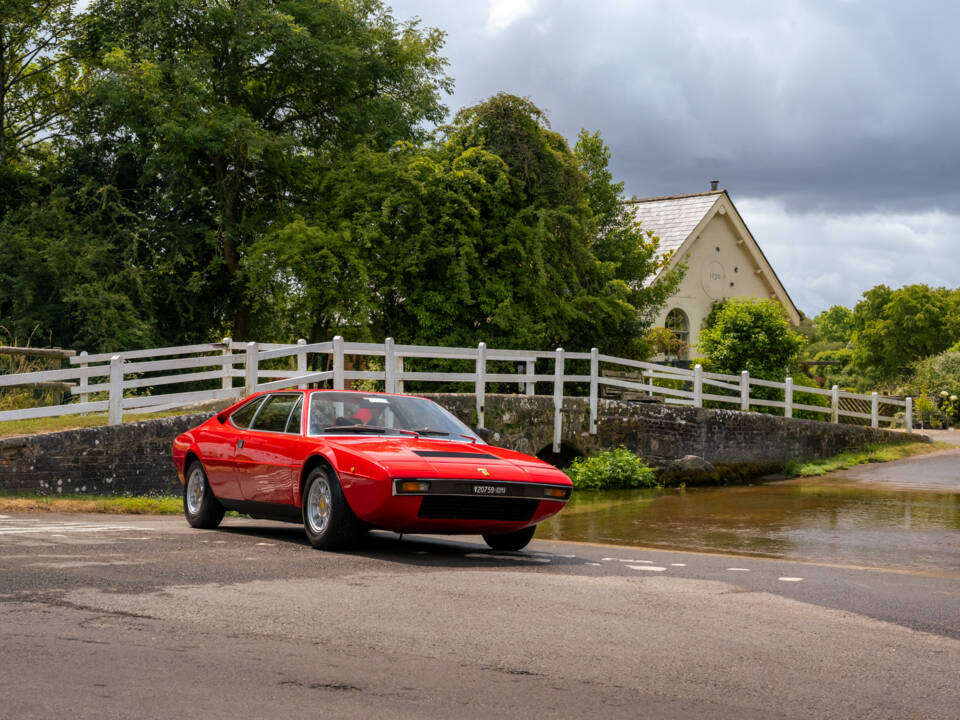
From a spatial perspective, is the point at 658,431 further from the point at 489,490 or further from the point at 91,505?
the point at 489,490

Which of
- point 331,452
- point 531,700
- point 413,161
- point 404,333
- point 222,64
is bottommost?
point 531,700

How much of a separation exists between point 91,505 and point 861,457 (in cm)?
1989

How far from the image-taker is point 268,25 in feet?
93.6

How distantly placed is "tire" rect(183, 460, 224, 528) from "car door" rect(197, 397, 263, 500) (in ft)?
0.42

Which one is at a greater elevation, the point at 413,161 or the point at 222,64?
the point at 222,64

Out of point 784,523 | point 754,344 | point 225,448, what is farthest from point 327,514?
point 754,344

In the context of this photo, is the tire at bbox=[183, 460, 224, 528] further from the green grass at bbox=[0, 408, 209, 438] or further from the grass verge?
the green grass at bbox=[0, 408, 209, 438]

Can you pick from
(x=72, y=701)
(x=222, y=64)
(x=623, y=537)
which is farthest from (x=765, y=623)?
(x=222, y=64)

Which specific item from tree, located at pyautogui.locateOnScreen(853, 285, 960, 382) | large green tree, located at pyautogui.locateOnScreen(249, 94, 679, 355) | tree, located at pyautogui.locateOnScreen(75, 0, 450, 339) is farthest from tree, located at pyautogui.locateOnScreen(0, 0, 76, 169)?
tree, located at pyautogui.locateOnScreen(853, 285, 960, 382)

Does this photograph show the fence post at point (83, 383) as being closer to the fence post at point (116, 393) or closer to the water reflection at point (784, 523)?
the fence post at point (116, 393)

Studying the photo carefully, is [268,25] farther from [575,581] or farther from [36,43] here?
[575,581]

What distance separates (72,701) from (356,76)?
28.2 m

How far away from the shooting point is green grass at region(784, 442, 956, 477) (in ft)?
86.7

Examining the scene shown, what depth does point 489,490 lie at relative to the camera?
8812 millimetres
